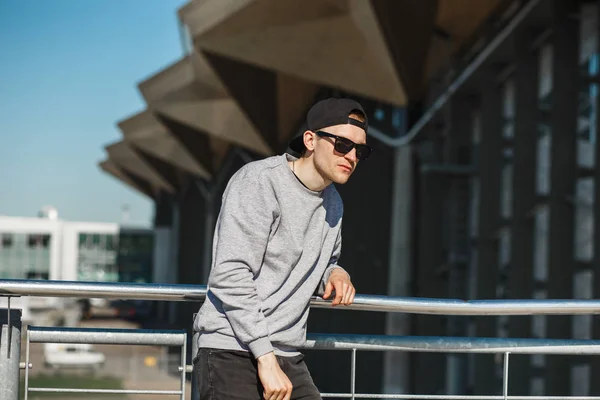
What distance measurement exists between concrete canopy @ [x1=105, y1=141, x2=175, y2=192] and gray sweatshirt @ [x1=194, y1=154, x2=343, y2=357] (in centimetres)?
4632

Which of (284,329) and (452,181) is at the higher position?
(452,181)

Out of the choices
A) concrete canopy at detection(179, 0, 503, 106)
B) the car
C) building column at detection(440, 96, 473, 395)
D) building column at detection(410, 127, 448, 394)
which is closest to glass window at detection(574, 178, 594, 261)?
building column at detection(440, 96, 473, 395)

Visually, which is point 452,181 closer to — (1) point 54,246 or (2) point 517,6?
(2) point 517,6

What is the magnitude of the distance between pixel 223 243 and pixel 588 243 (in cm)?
1143

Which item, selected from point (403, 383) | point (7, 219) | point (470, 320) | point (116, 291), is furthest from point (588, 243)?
point (7, 219)

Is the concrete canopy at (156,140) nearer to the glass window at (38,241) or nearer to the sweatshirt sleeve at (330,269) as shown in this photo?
the glass window at (38,241)

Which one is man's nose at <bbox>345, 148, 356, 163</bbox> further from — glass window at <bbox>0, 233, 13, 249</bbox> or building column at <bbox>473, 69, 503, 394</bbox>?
glass window at <bbox>0, 233, 13, 249</bbox>

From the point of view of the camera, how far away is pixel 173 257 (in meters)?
56.3

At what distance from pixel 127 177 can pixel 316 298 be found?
62293mm

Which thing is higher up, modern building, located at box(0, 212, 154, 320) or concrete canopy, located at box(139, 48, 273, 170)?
concrete canopy, located at box(139, 48, 273, 170)

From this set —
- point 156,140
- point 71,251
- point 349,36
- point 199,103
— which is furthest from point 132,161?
point 349,36

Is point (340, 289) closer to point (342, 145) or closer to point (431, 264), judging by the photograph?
point (342, 145)

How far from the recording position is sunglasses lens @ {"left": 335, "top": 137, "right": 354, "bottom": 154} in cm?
256

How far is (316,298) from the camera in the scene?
9.33 feet
